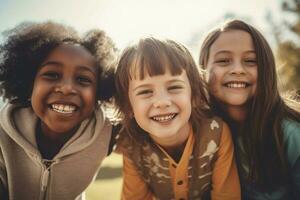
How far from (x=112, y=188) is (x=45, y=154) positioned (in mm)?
3294

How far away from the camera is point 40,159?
2738 mm

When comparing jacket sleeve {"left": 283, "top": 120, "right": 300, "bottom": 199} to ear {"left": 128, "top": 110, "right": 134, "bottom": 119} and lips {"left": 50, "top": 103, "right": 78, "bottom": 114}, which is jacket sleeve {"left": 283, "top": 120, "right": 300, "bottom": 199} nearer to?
ear {"left": 128, "top": 110, "right": 134, "bottom": 119}

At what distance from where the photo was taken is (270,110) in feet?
9.20

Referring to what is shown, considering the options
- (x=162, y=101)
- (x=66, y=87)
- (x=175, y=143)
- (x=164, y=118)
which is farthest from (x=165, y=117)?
(x=66, y=87)

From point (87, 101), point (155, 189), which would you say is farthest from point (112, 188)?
point (87, 101)

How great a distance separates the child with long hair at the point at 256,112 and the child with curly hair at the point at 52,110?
876 millimetres

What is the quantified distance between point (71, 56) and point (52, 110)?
1.31 feet

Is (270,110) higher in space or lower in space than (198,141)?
higher

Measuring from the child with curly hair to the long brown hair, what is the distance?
0.17 m

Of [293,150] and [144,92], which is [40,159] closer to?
[144,92]

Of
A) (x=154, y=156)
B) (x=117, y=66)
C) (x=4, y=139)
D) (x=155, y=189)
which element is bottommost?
(x=155, y=189)

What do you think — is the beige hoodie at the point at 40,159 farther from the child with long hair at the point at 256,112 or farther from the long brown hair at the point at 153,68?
the child with long hair at the point at 256,112

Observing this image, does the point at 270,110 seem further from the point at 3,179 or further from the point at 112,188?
the point at 112,188

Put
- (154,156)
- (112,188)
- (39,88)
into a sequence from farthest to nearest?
(112,188) < (154,156) < (39,88)
